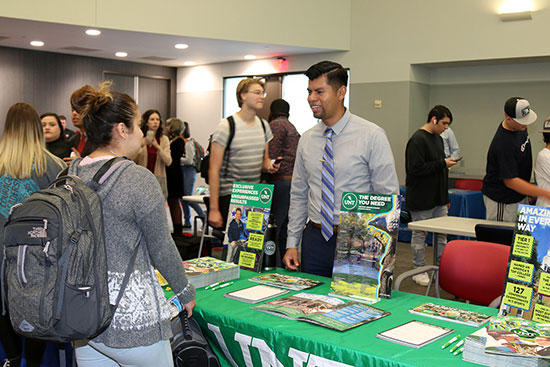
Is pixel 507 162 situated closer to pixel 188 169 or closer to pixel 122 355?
pixel 122 355

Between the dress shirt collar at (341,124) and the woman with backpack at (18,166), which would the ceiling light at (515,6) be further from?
the woman with backpack at (18,166)

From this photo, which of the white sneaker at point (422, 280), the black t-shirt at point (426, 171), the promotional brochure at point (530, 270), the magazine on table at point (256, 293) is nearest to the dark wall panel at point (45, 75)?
the black t-shirt at point (426, 171)

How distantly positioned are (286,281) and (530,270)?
101 centimetres

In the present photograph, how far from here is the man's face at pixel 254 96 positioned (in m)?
3.69

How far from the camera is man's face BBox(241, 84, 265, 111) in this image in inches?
145

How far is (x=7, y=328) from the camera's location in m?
2.97

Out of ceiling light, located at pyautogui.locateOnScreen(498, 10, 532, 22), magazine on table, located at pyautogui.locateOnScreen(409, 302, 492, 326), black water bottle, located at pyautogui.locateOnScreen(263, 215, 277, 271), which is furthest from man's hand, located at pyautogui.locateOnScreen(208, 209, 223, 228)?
ceiling light, located at pyautogui.locateOnScreen(498, 10, 532, 22)

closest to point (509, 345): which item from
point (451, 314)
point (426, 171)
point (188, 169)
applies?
point (451, 314)

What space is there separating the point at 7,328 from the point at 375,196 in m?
2.04

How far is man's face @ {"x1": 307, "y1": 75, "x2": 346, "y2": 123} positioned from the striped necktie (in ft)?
0.32

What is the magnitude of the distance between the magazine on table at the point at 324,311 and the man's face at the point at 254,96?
1740 mm

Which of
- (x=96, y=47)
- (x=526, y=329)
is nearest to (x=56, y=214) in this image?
(x=526, y=329)

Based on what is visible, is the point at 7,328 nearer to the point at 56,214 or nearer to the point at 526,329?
the point at 56,214

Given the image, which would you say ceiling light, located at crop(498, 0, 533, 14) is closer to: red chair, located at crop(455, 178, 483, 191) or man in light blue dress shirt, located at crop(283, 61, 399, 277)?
red chair, located at crop(455, 178, 483, 191)
